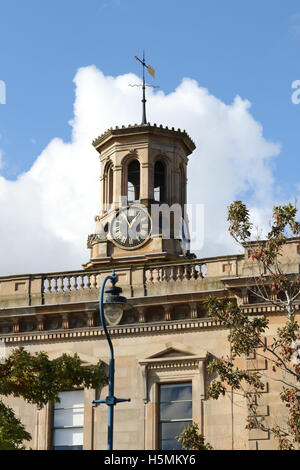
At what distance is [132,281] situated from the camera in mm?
35062

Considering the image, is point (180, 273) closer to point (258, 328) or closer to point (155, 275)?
point (155, 275)

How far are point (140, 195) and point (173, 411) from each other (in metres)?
12.5

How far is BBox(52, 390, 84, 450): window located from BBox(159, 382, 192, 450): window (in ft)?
8.77

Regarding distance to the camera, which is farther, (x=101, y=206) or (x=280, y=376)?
(x=101, y=206)

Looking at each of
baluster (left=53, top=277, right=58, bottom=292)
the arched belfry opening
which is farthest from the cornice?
the arched belfry opening

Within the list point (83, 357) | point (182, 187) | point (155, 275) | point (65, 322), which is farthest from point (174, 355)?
point (182, 187)

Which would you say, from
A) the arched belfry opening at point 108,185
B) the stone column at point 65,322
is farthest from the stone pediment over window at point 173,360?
the arched belfry opening at point 108,185

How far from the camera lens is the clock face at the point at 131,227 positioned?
42719 mm

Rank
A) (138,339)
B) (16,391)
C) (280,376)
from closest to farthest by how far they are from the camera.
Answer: (16,391) → (280,376) → (138,339)

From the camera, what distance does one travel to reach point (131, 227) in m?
43.0
